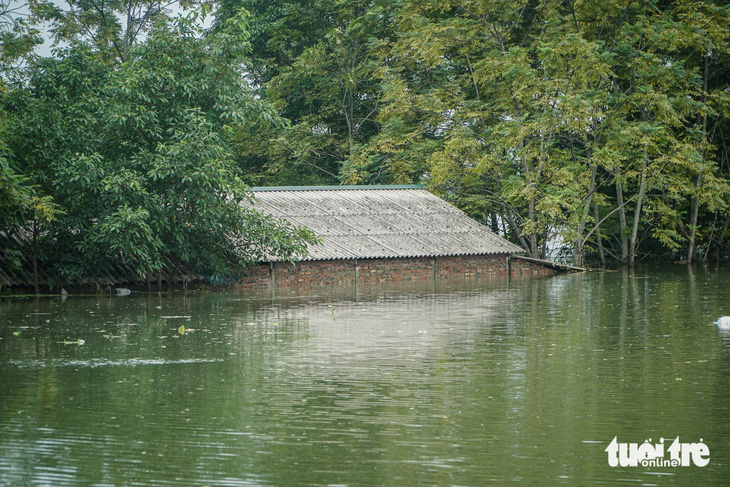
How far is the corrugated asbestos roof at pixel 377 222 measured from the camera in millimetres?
27812

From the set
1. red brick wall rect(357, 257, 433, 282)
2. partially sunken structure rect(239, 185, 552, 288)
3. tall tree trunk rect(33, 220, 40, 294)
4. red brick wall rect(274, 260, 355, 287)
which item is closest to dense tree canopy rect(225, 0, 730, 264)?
partially sunken structure rect(239, 185, 552, 288)

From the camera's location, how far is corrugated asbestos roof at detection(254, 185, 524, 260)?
2781 centimetres

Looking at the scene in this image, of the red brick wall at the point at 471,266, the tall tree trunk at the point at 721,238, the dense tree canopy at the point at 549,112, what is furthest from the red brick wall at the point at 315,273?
the tall tree trunk at the point at 721,238

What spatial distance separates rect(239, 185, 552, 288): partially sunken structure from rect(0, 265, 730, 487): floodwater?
9.70m

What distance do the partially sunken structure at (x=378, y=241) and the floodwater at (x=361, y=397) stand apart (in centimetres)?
970

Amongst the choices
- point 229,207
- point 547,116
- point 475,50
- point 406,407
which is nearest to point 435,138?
point 475,50

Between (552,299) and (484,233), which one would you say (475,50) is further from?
(552,299)

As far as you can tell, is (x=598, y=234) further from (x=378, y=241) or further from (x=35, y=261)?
(x=35, y=261)

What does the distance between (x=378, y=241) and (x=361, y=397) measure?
64.9 feet

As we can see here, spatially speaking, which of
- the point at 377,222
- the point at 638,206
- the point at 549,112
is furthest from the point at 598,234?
the point at 377,222

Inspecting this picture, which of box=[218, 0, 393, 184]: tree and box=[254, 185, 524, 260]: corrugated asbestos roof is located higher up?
box=[218, 0, 393, 184]: tree

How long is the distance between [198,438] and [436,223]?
2429 cm

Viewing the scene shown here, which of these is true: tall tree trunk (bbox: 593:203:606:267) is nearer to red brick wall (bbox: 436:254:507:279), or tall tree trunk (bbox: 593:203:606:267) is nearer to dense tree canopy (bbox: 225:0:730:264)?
dense tree canopy (bbox: 225:0:730:264)

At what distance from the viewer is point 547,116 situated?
3159cm
